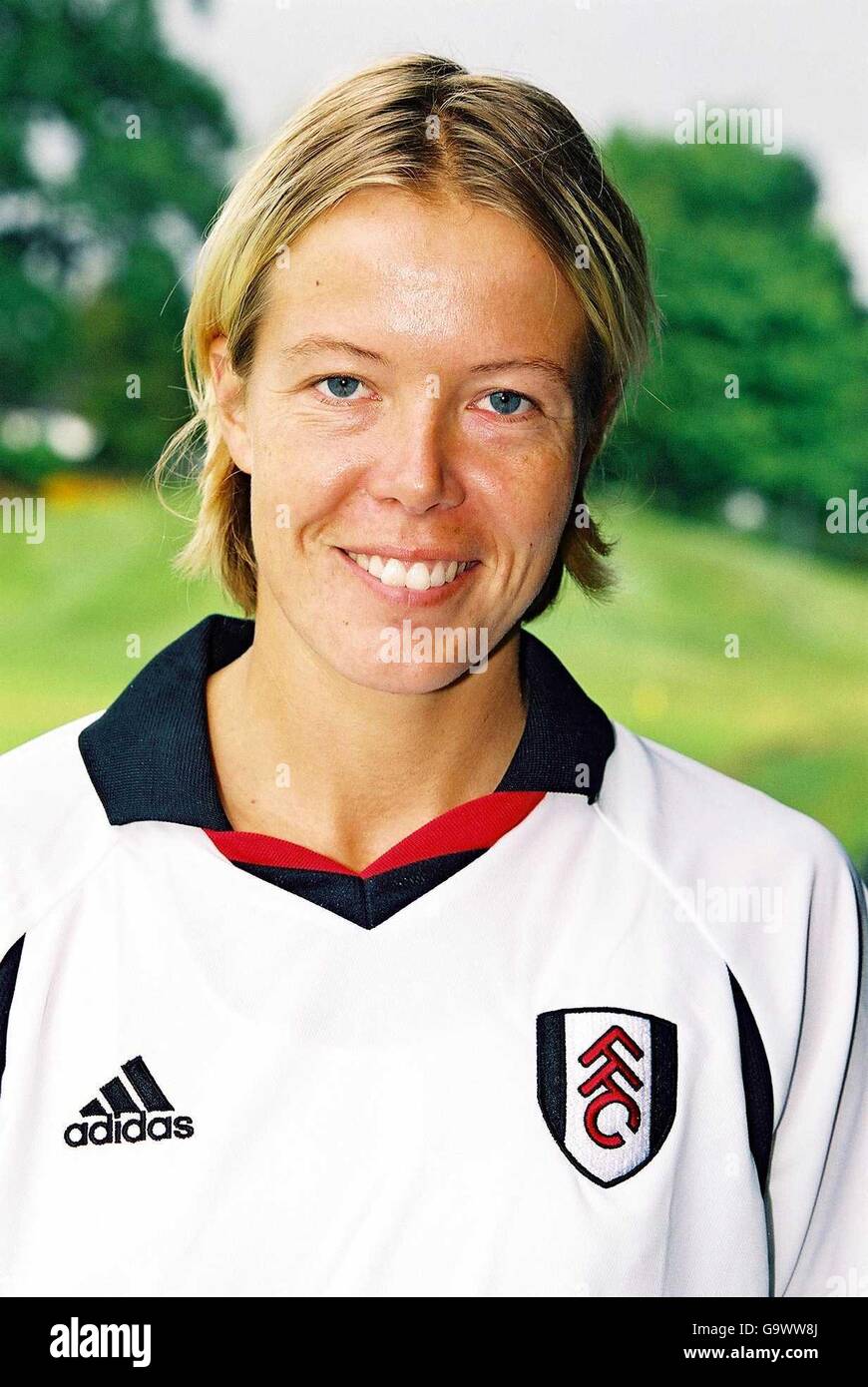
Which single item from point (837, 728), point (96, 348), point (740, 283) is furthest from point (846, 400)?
point (96, 348)

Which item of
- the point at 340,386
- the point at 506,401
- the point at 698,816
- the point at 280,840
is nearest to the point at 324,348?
the point at 340,386

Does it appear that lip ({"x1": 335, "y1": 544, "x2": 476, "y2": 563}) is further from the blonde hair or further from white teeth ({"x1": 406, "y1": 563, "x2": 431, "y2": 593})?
the blonde hair

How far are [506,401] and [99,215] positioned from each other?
5.08m

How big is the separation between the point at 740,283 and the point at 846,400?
71cm

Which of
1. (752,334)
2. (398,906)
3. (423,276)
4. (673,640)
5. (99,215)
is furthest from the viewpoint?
(752,334)

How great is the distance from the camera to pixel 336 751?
4.06 ft

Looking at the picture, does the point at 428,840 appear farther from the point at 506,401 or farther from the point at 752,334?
the point at 752,334

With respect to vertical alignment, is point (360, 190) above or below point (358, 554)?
above

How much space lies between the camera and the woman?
1.12 metres

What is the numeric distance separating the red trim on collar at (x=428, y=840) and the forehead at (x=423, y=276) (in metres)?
0.38

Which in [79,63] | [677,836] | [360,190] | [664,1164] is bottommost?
[664,1164]

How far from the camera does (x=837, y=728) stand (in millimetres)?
6125

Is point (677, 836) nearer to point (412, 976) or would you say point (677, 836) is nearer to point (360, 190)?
point (412, 976)

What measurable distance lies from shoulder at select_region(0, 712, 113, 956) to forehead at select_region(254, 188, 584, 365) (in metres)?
0.42
